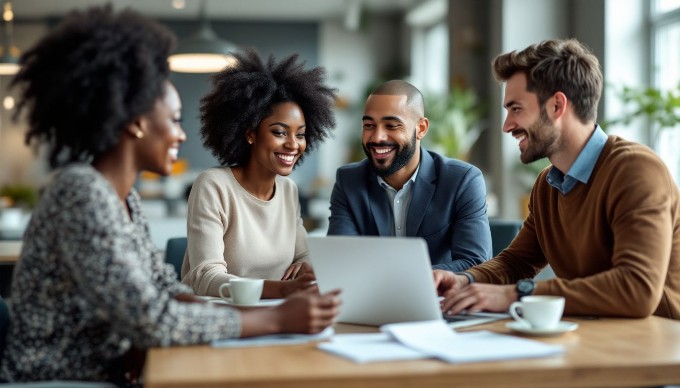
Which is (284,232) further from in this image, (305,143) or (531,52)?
(531,52)

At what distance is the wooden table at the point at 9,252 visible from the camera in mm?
3402

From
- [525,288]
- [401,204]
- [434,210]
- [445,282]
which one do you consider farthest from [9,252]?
[525,288]

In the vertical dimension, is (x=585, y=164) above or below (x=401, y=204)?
above

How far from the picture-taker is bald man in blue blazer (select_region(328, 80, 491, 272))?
2.78 meters

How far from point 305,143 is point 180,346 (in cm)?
135

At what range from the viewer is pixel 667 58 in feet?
18.4

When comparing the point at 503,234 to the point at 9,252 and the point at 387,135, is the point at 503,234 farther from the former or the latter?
the point at 9,252

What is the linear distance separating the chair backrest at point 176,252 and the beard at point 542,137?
4.56 ft

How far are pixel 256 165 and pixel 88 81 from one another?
1.20m

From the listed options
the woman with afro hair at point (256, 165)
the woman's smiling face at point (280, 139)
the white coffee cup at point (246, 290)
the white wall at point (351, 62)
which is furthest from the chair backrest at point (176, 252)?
the white wall at point (351, 62)

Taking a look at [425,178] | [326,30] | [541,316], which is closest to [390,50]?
[326,30]

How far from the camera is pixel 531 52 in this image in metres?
2.17

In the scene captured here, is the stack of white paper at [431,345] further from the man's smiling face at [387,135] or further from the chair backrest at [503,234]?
the chair backrest at [503,234]

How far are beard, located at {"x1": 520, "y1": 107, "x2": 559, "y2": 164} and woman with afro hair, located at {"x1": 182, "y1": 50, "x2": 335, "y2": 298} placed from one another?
2.42 feet
